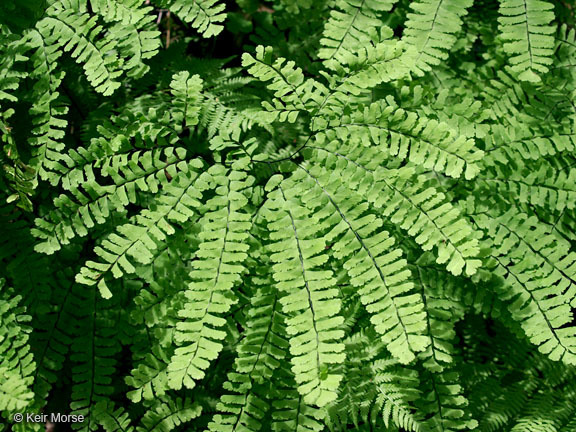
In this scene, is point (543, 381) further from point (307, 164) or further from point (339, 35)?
point (339, 35)

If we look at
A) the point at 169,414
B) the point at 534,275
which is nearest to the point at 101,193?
the point at 169,414

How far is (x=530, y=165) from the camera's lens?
2.46 metres

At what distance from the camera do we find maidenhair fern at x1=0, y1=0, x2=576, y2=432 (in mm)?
1913

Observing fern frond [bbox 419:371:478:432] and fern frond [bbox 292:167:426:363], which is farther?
fern frond [bbox 419:371:478:432]

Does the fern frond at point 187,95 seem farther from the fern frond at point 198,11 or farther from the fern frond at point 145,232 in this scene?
the fern frond at point 145,232

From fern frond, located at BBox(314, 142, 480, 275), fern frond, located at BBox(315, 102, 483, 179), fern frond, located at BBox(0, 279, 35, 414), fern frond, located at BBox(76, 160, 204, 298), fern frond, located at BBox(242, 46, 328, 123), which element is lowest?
fern frond, located at BBox(0, 279, 35, 414)

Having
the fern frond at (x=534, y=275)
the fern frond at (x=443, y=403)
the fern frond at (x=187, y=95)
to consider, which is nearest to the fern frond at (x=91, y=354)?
the fern frond at (x=187, y=95)

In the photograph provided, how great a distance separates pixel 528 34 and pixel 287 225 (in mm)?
1269

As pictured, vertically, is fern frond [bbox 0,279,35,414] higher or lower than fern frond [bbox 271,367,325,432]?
higher

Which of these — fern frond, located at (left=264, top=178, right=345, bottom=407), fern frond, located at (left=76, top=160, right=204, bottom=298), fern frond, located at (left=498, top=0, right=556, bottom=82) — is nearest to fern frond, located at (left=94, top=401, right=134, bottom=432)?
fern frond, located at (left=76, top=160, right=204, bottom=298)

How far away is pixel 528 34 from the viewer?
2.27 meters

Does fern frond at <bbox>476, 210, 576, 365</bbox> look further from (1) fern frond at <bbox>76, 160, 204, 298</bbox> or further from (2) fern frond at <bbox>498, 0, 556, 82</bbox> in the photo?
(1) fern frond at <bbox>76, 160, 204, 298</bbox>

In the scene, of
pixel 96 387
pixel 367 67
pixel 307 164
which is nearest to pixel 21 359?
pixel 96 387

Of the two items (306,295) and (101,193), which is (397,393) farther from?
(101,193)
